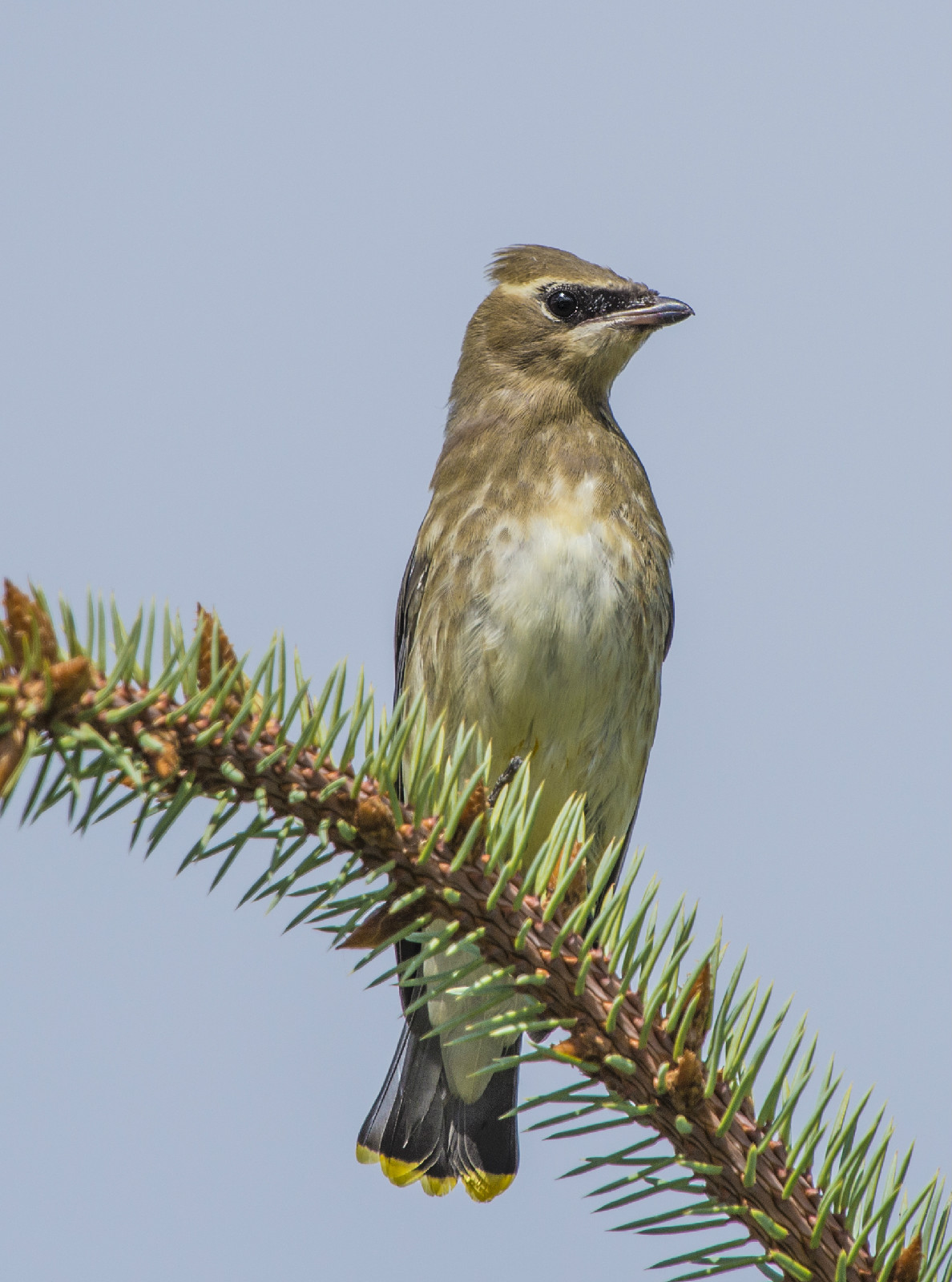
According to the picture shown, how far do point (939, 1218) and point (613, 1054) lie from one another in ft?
1.92

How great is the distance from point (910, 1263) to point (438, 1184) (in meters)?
3.36

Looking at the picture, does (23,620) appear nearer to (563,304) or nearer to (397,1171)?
(397,1171)

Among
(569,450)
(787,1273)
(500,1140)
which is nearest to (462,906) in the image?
(787,1273)

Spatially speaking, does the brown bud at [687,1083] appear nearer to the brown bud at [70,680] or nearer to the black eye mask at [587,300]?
the brown bud at [70,680]

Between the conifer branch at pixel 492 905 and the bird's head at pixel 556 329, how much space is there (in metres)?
3.76

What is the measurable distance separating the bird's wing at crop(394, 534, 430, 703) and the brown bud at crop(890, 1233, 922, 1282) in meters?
3.70

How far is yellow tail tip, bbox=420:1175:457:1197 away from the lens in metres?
5.27

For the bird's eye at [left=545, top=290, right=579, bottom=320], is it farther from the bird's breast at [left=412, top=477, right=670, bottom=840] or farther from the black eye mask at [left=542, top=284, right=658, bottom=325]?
the bird's breast at [left=412, top=477, right=670, bottom=840]

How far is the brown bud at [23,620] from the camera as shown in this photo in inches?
78.5

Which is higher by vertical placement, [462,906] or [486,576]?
[486,576]

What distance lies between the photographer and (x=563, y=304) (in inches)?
247

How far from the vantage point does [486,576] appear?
5.21 metres

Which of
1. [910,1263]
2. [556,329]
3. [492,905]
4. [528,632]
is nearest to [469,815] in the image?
[492,905]

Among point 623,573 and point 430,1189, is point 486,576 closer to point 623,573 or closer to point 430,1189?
point 623,573
